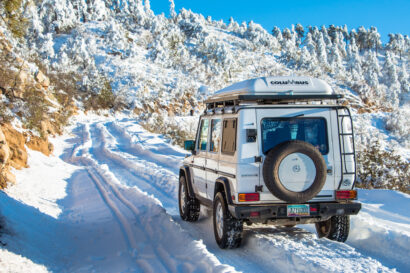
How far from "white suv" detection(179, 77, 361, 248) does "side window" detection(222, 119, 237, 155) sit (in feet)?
0.05

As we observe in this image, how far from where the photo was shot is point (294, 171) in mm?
5605

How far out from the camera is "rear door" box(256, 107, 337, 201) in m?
5.82

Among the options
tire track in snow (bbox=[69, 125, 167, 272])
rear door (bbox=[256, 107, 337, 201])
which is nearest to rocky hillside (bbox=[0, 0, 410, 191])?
tire track in snow (bbox=[69, 125, 167, 272])

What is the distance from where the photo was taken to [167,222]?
763 centimetres

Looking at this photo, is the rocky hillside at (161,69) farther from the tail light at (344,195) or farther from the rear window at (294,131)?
the tail light at (344,195)

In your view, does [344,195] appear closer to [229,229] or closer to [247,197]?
[247,197]

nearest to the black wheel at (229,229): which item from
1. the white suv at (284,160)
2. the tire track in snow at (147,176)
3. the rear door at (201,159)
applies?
the white suv at (284,160)

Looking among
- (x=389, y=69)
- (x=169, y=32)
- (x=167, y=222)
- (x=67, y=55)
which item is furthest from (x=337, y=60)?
(x=167, y=222)

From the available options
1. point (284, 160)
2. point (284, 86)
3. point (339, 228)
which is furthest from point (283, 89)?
point (339, 228)

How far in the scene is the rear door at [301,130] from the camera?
229 inches

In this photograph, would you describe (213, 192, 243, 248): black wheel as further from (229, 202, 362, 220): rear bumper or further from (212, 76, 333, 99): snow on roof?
(212, 76, 333, 99): snow on roof

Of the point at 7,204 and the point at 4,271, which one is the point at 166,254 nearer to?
the point at 4,271

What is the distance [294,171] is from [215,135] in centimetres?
181

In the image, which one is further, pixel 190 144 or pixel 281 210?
pixel 190 144
